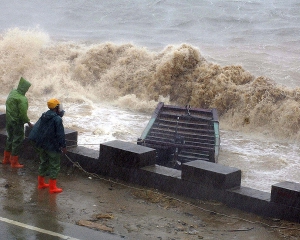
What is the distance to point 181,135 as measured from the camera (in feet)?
42.3

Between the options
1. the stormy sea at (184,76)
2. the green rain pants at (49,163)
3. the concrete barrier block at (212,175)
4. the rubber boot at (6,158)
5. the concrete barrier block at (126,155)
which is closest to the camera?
the concrete barrier block at (212,175)

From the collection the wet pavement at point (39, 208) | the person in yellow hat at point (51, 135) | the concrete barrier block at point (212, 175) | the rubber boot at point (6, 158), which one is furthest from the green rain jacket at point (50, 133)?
the concrete barrier block at point (212, 175)

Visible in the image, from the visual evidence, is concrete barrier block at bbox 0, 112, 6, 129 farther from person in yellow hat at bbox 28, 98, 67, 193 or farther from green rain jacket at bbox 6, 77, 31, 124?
person in yellow hat at bbox 28, 98, 67, 193

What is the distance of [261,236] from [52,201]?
296 centimetres

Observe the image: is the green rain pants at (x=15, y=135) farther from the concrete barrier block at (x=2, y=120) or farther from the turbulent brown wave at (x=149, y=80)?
the turbulent brown wave at (x=149, y=80)

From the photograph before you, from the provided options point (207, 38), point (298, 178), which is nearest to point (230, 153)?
point (298, 178)

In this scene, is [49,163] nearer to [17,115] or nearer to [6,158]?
[17,115]

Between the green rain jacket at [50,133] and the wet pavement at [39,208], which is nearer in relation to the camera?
the wet pavement at [39,208]

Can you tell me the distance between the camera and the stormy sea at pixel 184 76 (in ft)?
56.5

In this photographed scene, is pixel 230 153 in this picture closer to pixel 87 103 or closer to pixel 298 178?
pixel 298 178

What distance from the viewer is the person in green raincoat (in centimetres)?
905

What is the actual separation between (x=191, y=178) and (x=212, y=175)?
407 mm

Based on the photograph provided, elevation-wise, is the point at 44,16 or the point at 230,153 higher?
the point at 44,16

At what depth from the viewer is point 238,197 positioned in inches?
308
